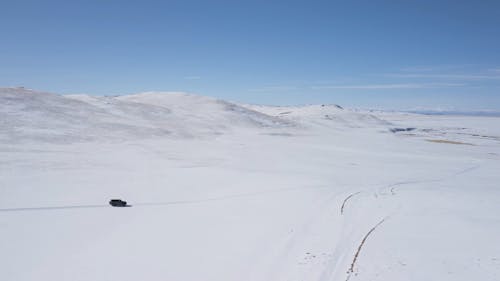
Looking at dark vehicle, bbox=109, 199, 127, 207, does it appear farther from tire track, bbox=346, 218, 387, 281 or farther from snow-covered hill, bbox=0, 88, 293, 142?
snow-covered hill, bbox=0, 88, 293, 142

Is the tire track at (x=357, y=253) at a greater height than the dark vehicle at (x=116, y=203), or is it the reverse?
the tire track at (x=357, y=253)

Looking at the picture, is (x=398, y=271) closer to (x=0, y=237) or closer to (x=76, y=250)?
(x=76, y=250)

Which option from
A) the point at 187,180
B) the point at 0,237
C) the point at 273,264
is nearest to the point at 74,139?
the point at 187,180

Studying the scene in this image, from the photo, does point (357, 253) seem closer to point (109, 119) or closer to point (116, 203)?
point (116, 203)

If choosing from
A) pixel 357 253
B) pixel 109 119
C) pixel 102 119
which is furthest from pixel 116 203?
pixel 109 119

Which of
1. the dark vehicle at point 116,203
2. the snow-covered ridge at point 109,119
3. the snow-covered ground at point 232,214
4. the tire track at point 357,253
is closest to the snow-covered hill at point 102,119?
the snow-covered ridge at point 109,119

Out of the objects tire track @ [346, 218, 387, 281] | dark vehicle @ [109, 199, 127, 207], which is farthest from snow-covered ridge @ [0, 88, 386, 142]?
tire track @ [346, 218, 387, 281]

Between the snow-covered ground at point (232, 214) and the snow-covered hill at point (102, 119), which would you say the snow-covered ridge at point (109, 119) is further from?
the snow-covered ground at point (232, 214)
